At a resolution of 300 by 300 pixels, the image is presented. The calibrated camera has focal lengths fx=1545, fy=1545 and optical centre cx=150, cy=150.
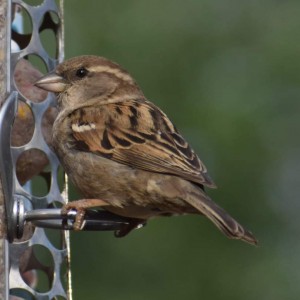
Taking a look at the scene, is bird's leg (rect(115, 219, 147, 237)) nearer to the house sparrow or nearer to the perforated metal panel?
the house sparrow

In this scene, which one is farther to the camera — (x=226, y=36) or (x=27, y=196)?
(x=226, y=36)

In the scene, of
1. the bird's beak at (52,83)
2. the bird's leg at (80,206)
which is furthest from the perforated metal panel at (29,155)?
the bird's leg at (80,206)

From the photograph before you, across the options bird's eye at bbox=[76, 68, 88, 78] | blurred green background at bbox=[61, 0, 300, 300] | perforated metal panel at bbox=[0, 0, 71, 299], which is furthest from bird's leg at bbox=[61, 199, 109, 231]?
blurred green background at bbox=[61, 0, 300, 300]

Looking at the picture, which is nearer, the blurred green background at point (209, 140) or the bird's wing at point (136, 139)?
the bird's wing at point (136, 139)

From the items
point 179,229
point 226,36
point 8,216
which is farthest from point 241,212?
point 8,216

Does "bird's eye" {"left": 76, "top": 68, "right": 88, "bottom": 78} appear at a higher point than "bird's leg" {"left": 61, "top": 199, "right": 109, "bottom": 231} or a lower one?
higher

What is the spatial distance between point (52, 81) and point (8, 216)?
76 centimetres

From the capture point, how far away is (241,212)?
30.9 ft

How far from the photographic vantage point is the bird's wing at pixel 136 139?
6738mm

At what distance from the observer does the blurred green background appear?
9266mm

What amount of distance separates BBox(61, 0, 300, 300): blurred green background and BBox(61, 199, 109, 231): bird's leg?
2.34 meters

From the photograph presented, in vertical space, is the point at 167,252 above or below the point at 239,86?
below

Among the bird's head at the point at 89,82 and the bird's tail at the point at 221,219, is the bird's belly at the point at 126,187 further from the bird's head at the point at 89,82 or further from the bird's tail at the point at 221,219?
the bird's head at the point at 89,82

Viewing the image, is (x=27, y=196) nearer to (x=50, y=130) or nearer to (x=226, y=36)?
(x=50, y=130)
